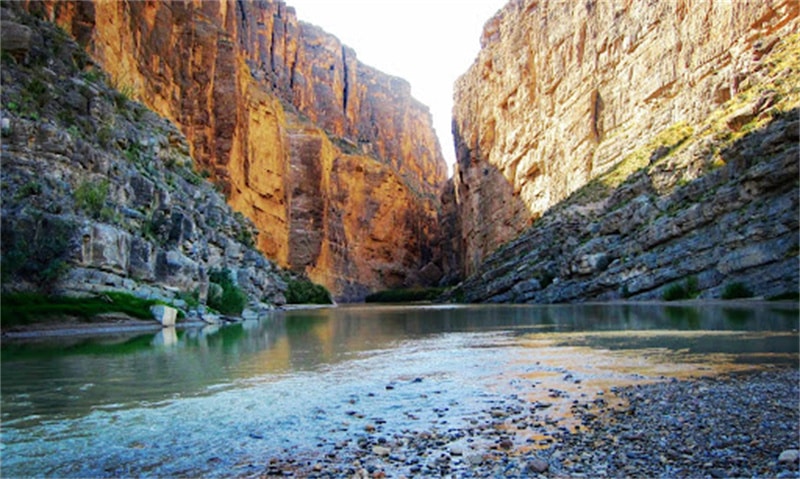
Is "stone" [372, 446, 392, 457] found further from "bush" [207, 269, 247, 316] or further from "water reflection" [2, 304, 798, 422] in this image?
"bush" [207, 269, 247, 316]

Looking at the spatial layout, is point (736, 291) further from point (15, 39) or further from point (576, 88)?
point (576, 88)

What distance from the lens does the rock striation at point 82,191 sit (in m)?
26.1

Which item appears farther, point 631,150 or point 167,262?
point 631,150

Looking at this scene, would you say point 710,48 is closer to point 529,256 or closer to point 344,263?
point 529,256

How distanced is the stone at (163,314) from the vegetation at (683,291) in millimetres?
32847

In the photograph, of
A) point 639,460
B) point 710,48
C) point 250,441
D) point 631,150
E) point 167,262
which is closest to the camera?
point 639,460

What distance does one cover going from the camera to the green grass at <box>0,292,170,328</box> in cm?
2378

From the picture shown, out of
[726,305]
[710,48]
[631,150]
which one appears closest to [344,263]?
[631,150]

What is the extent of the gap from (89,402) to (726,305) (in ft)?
110

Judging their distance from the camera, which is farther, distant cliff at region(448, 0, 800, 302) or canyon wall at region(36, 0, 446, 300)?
canyon wall at region(36, 0, 446, 300)

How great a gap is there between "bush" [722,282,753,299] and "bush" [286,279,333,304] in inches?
2005

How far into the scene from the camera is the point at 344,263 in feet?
381

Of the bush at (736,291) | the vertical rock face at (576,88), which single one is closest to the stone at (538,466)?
the bush at (736,291)

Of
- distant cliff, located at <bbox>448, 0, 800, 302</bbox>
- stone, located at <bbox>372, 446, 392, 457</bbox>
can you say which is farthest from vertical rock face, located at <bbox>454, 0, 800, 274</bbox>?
stone, located at <bbox>372, 446, 392, 457</bbox>
